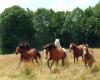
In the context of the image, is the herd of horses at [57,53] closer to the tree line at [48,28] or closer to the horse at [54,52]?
the horse at [54,52]

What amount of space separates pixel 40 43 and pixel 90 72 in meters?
78.6

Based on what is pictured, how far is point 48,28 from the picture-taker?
11069cm

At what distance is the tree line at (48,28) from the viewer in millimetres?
96625

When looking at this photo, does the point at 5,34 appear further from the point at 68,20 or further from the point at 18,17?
the point at 68,20

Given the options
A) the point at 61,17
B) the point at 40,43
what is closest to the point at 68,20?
the point at 61,17

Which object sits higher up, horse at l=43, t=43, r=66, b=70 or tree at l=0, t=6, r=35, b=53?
tree at l=0, t=6, r=35, b=53

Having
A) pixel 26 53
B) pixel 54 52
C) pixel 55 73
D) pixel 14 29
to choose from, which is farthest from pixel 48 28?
pixel 55 73

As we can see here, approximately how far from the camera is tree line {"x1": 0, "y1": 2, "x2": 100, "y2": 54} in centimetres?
9662

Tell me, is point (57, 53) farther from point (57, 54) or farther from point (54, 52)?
point (54, 52)

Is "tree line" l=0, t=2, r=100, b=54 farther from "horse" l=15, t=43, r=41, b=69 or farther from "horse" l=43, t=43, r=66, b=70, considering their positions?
"horse" l=43, t=43, r=66, b=70

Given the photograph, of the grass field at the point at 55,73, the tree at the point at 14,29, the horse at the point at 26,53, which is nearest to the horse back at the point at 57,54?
the grass field at the point at 55,73

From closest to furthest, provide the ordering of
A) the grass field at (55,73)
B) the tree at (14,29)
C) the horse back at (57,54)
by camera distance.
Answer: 1. the grass field at (55,73)
2. the horse back at (57,54)
3. the tree at (14,29)

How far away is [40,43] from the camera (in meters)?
102

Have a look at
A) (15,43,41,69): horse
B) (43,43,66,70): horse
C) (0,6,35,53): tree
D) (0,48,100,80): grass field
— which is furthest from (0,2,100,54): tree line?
(0,48,100,80): grass field
